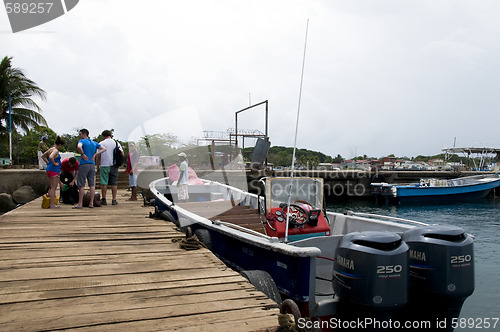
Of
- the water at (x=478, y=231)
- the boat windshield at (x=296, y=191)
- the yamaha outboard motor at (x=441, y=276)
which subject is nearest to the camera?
the yamaha outboard motor at (x=441, y=276)

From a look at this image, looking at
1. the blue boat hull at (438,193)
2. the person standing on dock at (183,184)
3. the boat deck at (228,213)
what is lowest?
the blue boat hull at (438,193)

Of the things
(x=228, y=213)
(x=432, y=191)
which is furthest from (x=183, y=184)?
(x=432, y=191)

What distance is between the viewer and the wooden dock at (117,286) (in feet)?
8.54

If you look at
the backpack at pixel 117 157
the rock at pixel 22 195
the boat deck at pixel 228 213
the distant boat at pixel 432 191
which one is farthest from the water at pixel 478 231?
the rock at pixel 22 195

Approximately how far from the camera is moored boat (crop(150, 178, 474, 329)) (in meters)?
3.34

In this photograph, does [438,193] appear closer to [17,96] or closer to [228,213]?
[228,213]

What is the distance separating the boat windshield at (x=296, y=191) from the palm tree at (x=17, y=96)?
28.7 meters

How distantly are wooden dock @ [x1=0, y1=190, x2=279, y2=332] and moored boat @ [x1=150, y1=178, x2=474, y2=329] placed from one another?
688mm

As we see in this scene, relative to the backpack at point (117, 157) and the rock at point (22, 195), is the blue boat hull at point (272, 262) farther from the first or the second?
the rock at point (22, 195)

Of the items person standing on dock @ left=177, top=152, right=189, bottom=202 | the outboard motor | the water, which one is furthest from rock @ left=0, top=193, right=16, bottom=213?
the water

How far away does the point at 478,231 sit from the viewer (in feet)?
49.6

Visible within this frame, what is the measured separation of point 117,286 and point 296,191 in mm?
3357

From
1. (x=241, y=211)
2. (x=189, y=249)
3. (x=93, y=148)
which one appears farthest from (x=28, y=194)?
(x=189, y=249)

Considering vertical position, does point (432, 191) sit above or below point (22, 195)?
below
